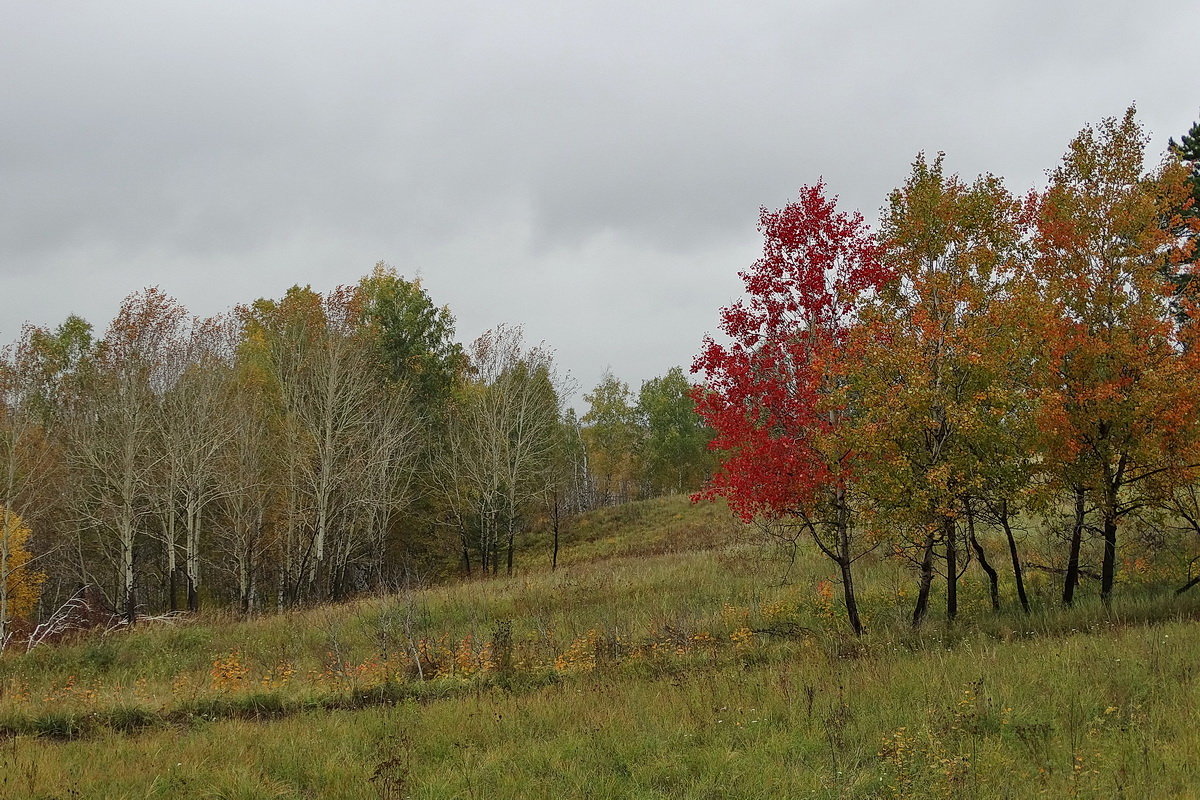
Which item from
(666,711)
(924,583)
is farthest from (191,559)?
(924,583)

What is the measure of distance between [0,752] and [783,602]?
12.7 metres

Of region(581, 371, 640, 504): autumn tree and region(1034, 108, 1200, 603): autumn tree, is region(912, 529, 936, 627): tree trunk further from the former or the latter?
region(581, 371, 640, 504): autumn tree

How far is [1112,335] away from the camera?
36.8 ft

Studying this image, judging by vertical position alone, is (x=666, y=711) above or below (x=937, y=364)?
below

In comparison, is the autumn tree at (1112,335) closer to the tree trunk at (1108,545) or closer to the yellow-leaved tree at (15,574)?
the tree trunk at (1108,545)

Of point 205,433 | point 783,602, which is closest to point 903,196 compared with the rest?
point 783,602

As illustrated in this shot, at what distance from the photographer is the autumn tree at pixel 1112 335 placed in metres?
10.7

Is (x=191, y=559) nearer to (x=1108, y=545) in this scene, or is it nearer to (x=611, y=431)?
(x=1108, y=545)

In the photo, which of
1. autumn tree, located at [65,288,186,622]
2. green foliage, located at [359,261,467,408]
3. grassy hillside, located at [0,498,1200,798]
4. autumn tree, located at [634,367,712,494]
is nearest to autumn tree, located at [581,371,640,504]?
autumn tree, located at [634,367,712,494]

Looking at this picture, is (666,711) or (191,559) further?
(191,559)

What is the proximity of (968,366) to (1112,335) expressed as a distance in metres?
2.75

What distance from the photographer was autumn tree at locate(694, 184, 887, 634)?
11.2 m

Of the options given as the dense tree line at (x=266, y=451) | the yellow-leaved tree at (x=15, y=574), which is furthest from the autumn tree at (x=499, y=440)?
the yellow-leaved tree at (x=15, y=574)

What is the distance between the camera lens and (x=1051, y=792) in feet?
17.1
